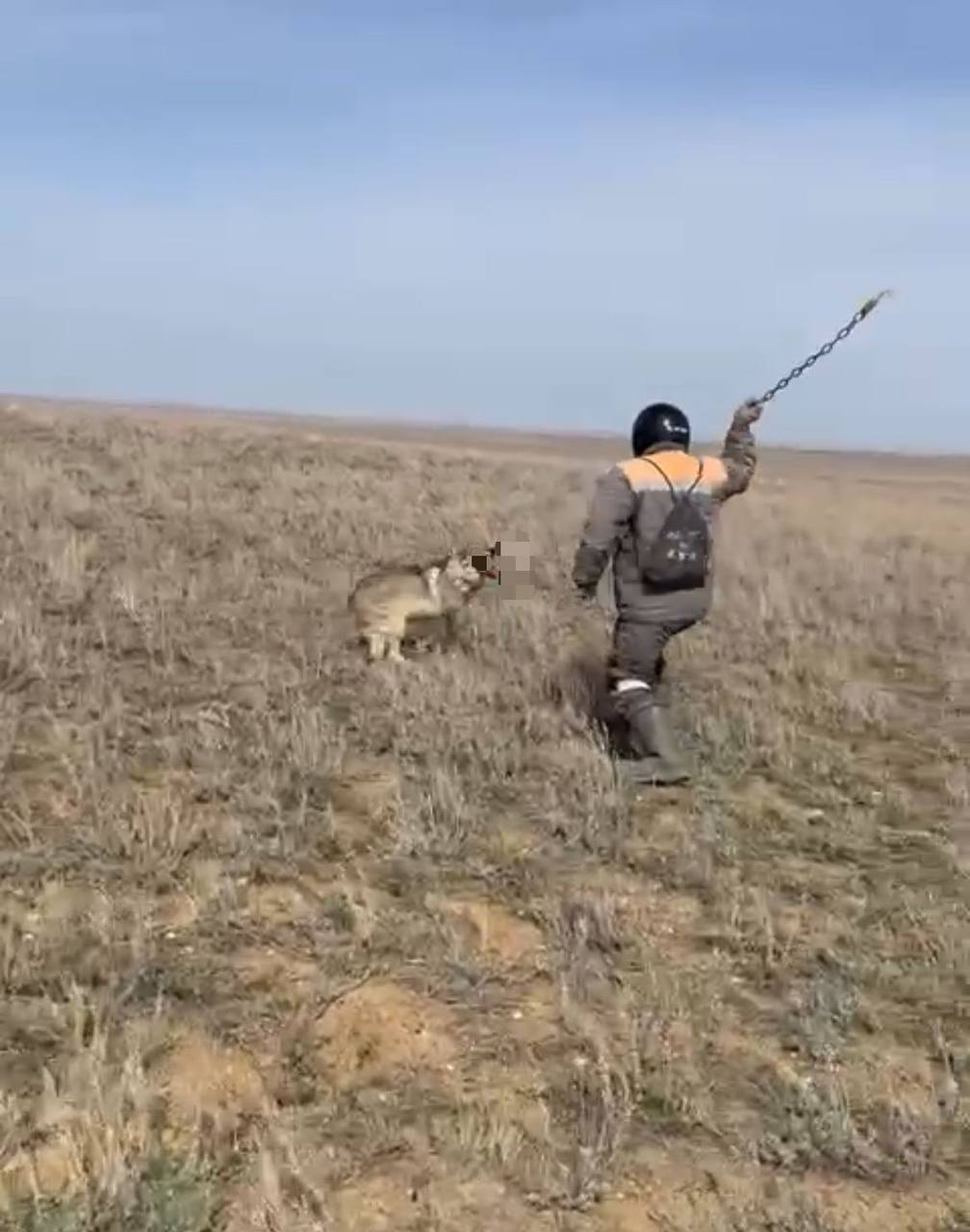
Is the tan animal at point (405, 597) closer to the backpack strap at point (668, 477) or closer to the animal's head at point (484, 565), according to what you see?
the animal's head at point (484, 565)

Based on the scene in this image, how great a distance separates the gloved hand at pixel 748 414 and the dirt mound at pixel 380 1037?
12.6 ft

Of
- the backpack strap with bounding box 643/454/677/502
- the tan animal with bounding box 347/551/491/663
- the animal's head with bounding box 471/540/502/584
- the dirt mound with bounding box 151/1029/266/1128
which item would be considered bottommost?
the dirt mound with bounding box 151/1029/266/1128

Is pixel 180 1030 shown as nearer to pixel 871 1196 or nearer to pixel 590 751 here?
pixel 871 1196

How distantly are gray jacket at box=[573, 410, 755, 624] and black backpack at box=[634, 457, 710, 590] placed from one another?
0.03 m

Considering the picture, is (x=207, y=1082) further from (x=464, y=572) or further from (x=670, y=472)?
(x=464, y=572)

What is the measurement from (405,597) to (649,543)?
8.92ft

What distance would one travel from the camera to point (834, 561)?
15992 millimetres

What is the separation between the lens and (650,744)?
24.3 feet

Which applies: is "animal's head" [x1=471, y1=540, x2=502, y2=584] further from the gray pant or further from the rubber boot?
the rubber boot

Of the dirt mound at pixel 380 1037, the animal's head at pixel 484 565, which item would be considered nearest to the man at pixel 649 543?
the animal's head at pixel 484 565

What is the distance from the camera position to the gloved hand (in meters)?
7.47

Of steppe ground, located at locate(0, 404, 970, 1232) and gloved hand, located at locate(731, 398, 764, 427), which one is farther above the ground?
gloved hand, located at locate(731, 398, 764, 427)

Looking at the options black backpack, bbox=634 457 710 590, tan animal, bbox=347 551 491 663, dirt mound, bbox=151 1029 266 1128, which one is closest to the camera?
dirt mound, bbox=151 1029 266 1128

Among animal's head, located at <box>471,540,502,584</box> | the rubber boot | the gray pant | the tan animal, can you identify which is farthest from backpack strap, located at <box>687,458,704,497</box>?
animal's head, located at <box>471,540,502,584</box>
